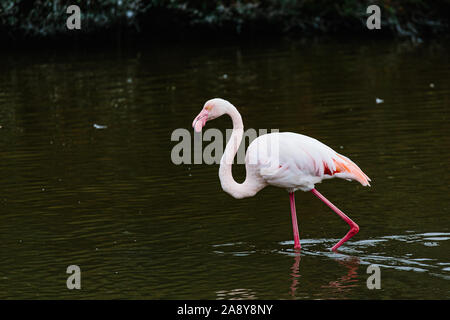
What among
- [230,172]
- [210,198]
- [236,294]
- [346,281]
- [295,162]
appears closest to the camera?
[236,294]

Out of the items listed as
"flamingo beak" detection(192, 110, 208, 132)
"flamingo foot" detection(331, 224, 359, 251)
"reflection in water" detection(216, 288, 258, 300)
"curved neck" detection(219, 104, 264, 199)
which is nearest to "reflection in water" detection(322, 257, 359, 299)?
"flamingo foot" detection(331, 224, 359, 251)

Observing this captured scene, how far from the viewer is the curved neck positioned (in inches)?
296

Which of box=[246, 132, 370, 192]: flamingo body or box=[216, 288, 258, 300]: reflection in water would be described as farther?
box=[246, 132, 370, 192]: flamingo body

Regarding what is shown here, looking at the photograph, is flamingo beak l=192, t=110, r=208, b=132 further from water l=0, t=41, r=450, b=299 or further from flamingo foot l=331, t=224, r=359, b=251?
flamingo foot l=331, t=224, r=359, b=251

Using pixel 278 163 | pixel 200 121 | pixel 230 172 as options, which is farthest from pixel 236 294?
pixel 200 121

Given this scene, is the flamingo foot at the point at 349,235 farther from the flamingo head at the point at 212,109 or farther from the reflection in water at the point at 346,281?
the flamingo head at the point at 212,109

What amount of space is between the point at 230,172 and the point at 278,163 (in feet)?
1.46

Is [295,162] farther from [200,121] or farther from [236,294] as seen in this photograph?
[236,294]

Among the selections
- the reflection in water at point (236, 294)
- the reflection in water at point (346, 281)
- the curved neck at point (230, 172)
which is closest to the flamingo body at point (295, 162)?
the curved neck at point (230, 172)

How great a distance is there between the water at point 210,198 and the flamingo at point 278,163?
1.84ft

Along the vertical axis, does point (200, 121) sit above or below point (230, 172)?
above

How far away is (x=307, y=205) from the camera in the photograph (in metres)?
9.17

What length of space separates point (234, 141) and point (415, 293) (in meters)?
2.21

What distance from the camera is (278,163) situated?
7570 millimetres
